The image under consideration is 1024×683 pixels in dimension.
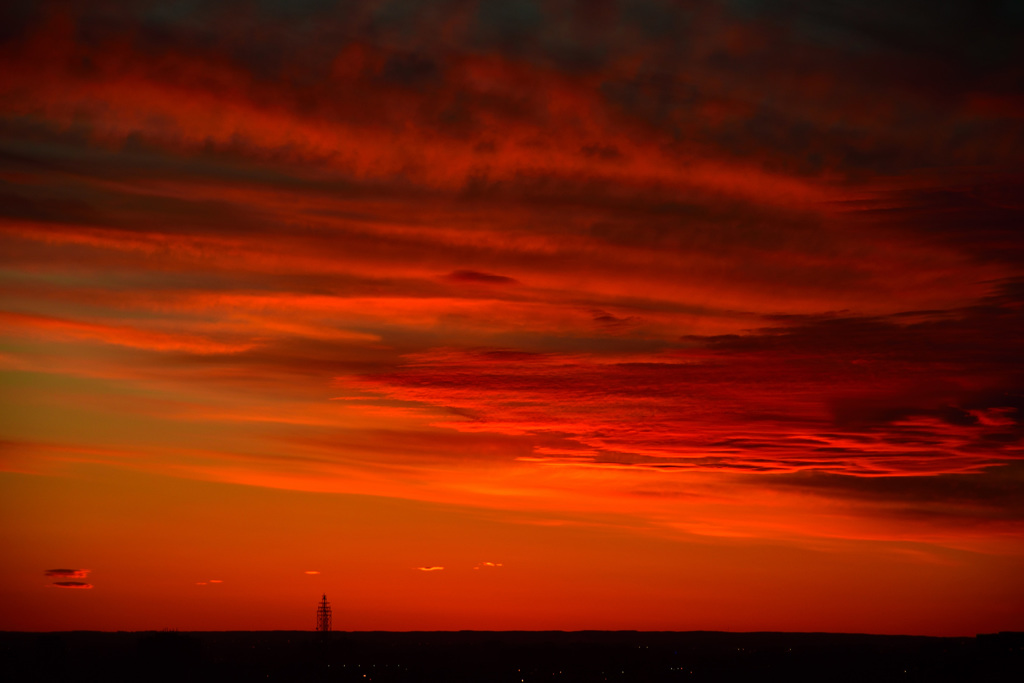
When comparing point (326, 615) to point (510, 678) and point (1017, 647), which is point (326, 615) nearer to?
point (510, 678)

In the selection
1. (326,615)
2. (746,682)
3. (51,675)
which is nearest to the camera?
(51,675)

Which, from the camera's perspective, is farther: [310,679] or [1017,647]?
[310,679]

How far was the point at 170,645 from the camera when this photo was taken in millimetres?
117000

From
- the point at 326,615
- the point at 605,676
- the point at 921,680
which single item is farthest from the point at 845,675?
the point at 326,615

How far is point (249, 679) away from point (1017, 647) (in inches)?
4459

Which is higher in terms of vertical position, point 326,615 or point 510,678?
point 326,615

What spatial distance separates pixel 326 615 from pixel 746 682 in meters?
72.7

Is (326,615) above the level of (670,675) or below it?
above

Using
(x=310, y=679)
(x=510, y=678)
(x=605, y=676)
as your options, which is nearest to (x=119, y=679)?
(x=310, y=679)

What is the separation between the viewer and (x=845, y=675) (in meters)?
190

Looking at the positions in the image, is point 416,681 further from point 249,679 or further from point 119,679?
point 119,679

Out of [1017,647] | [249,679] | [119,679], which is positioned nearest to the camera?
[119,679]

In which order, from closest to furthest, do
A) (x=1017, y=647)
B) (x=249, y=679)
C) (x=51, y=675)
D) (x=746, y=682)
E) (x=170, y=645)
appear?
(x=170, y=645), (x=51, y=675), (x=249, y=679), (x=1017, y=647), (x=746, y=682)

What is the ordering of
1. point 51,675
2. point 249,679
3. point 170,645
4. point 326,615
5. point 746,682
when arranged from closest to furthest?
point 170,645 < point 51,675 < point 249,679 < point 746,682 < point 326,615
